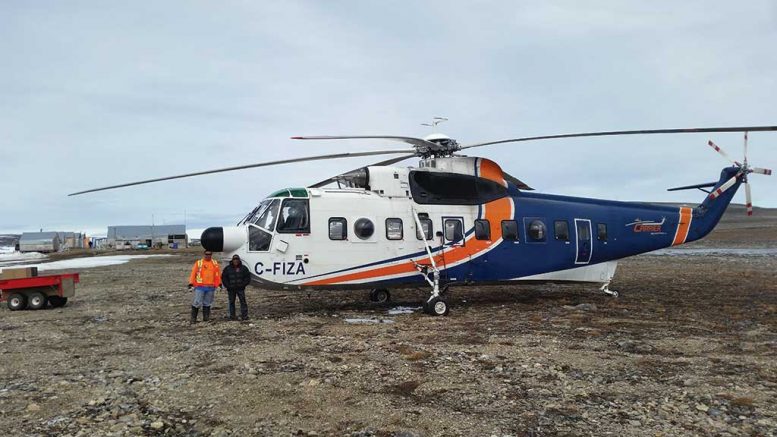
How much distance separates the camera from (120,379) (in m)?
6.69

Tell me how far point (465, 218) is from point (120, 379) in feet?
28.9

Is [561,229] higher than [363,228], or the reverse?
[363,228]

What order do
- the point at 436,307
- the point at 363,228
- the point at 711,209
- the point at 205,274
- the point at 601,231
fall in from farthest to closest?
the point at 711,209 < the point at 601,231 < the point at 363,228 < the point at 436,307 < the point at 205,274

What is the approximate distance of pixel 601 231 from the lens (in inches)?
574

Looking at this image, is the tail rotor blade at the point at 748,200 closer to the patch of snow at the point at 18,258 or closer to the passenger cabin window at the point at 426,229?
the passenger cabin window at the point at 426,229

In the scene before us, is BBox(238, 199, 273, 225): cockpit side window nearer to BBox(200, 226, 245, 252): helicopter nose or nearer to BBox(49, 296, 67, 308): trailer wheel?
BBox(200, 226, 245, 252): helicopter nose

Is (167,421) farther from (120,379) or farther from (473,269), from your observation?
(473,269)

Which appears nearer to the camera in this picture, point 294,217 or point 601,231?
point 294,217

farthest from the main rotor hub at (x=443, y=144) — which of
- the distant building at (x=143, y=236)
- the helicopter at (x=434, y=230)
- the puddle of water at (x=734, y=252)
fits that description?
the distant building at (x=143, y=236)

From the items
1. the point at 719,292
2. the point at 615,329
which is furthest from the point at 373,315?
the point at 719,292

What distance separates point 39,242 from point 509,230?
8943 centimetres

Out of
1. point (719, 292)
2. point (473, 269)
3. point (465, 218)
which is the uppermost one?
point (465, 218)

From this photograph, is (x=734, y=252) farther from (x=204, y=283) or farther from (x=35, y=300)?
(x=35, y=300)

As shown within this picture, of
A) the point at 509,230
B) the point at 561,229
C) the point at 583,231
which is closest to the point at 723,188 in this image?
the point at 583,231
